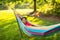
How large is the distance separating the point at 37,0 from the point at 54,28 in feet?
24.3

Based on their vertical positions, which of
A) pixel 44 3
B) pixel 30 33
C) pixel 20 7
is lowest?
pixel 20 7

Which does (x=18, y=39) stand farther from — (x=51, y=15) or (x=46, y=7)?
(x=46, y=7)

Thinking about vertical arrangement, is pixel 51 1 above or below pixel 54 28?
below

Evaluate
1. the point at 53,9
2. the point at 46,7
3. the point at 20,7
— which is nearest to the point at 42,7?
the point at 46,7

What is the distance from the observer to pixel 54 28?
324 centimetres

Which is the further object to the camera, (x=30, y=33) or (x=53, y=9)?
(x=53, y=9)

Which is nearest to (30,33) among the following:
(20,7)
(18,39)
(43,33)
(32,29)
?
(32,29)

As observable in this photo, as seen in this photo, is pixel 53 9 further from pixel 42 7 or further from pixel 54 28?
pixel 54 28

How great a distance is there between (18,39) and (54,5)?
5.35m

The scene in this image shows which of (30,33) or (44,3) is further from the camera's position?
(44,3)

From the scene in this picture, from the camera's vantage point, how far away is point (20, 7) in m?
13.9

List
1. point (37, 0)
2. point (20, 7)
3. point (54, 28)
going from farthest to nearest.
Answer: point (20, 7)
point (37, 0)
point (54, 28)

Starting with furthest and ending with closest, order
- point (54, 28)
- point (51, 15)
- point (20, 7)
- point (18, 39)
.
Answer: point (20, 7) < point (51, 15) < point (18, 39) < point (54, 28)

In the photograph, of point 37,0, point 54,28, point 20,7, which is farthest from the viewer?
point 20,7
